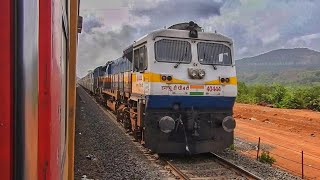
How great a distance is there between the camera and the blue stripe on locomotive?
31.0 feet

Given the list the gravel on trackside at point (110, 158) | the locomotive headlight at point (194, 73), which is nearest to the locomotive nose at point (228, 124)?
the locomotive headlight at point (194, 73)

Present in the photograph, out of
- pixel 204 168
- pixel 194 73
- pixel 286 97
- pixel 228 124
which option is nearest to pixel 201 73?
pixel 194 73

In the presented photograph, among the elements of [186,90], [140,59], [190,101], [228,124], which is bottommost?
[228,124]

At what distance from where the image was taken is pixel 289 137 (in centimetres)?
1753

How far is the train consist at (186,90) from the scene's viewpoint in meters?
9.45

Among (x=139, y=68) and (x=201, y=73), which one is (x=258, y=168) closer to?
(x=201, y=73)

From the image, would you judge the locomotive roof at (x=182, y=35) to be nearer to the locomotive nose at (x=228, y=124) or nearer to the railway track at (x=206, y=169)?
the locomotive nose at (x=228, y=124)

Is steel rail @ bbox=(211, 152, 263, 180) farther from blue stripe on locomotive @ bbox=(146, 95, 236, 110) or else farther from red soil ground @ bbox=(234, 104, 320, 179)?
red soil ground @ bbox=(234, 104, 320, 179)

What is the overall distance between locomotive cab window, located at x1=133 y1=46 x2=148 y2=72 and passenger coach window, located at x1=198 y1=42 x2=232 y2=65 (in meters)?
1.46

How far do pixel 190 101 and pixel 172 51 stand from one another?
1.40m

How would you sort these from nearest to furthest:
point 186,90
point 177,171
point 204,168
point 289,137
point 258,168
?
point 177,171 < point 204,168 < point 258,168 < point 186,90 < point 289,137

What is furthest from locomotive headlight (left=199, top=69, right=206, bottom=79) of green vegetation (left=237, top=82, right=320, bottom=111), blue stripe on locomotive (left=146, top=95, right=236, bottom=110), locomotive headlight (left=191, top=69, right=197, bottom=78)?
green vegetation (left=237, top=82, right=320, bottom=111)

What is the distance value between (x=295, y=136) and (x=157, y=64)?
448 inches

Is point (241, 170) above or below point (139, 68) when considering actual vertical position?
below
